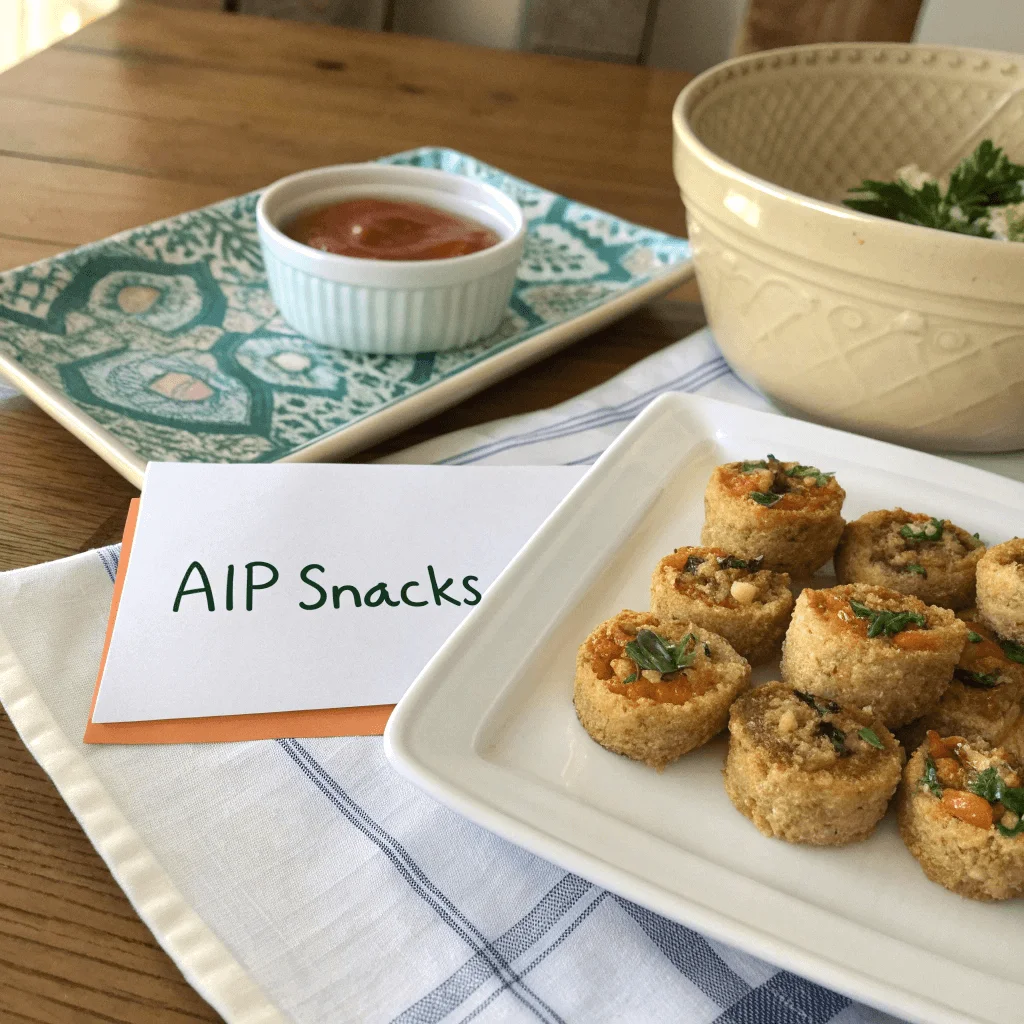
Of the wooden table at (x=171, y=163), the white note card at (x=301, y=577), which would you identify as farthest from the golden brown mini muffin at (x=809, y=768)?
the wooden table at (x=171, y=163)

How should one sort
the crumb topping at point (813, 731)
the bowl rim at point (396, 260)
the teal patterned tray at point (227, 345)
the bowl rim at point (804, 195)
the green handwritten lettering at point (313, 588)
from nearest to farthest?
the crumb topping at point (813, 731), the green handwritten lettering at point (313, 588), the bowl rim at point (804, 195), the teal patterned tray at point (227, 345), the bowl rim at point (396, 260)

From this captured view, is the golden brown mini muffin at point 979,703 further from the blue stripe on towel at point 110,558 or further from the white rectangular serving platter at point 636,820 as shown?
the blue stripe on towel at point 110,558

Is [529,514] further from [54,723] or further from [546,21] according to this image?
[546,21]

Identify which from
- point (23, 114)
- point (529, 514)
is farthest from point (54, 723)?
point (23, 114)

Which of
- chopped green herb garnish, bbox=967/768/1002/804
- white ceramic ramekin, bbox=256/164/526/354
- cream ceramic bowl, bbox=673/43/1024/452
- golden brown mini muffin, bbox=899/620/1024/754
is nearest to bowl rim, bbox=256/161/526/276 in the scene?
white ceramic ramekin, bbox=256/164/526/354

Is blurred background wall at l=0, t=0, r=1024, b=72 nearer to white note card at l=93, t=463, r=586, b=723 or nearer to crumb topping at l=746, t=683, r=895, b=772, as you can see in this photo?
white note card at l=93, t=463, r=586, b=723

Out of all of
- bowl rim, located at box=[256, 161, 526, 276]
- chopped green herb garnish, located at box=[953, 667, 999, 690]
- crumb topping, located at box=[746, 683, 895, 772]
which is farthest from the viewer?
bowl rim, located at box=[256, 161, 526, 276]

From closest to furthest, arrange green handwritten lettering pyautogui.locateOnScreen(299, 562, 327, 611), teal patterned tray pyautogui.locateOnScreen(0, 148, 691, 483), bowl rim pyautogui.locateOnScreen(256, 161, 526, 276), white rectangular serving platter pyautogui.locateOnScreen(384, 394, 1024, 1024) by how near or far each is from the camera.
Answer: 1. white rectangular serving platter pyautogui.locateOnScreen(384, 394, 1024, 1024)
2. green handwritten lettering pyautogui.locateOnScreen(299, 562, 327, 611)
3. teal patterned tray pyautogui.locateOnScreen(0, 148, 691, 483)
4. bowl rim pyautogui.locateOnScreen(256, 161, 526, 276)
